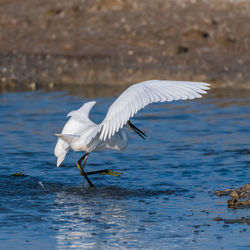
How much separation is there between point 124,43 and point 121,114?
972 cm

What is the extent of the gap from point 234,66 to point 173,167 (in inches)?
259

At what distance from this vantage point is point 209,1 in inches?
695

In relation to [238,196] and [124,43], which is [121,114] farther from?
[124,43]

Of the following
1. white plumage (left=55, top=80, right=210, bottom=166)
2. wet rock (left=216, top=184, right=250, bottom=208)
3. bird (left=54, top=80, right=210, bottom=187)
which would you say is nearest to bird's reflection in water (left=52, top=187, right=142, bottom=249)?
bird (left=54, top=80, right=210, bottom=187)

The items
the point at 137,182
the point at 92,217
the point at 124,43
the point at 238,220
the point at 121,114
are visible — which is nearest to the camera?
the point at 238,220

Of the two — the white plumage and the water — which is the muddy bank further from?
the white plumage

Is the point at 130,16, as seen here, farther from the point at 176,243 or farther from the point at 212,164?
the point at 176,243

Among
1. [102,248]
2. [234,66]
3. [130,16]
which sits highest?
[130,16]

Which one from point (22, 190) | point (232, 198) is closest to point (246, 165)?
point (232, 198)

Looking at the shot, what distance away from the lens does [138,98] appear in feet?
24.2

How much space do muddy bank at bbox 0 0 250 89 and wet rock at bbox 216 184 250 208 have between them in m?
7.02

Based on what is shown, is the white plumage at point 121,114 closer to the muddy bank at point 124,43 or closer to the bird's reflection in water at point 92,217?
the bird's reflection in water at point 92,217

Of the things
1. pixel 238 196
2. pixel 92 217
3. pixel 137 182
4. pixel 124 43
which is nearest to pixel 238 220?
pixel 238 196

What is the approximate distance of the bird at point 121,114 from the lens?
24.0ft
